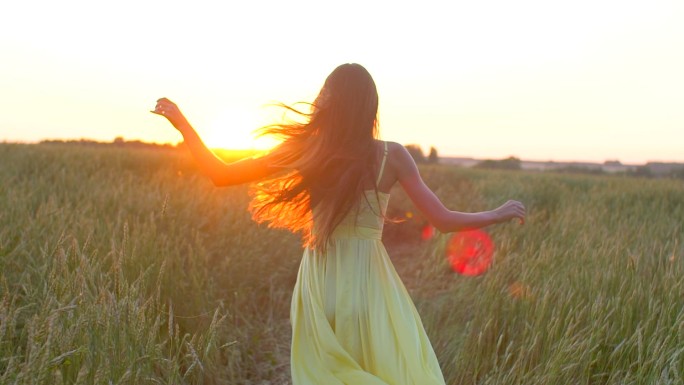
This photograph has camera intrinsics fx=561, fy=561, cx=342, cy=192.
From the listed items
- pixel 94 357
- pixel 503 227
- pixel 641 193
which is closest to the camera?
pixel 94 357

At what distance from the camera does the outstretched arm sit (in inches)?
91.4

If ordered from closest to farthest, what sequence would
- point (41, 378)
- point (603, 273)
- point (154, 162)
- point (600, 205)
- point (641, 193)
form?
point (41, 378)
point (603, 273)
point (600, 205)
point (641, 193)
point (154, 162)

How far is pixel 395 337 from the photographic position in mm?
2268

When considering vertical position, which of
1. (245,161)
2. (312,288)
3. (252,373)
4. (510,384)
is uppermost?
(245,161)

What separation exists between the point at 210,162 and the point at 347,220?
631 mm

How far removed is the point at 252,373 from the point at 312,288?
149 cm

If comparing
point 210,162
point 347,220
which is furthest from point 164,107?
point 347,220

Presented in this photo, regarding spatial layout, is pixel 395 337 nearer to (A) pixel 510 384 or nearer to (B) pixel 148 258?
(A) pixel 510 384

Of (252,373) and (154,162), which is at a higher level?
(154,162)

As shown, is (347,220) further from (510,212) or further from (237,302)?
(237,302)

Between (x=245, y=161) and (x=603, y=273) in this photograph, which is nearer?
(x=245, y=161)

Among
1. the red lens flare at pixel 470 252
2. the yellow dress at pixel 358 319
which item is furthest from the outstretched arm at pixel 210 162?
the red lens flare at pixel 470 252

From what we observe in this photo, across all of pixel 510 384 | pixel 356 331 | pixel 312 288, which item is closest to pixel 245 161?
pixel 312 288

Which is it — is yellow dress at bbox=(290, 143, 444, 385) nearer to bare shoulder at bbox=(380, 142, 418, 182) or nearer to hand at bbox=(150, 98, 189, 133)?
bare shoulder at bbox=(380, 142, 418, 182)
